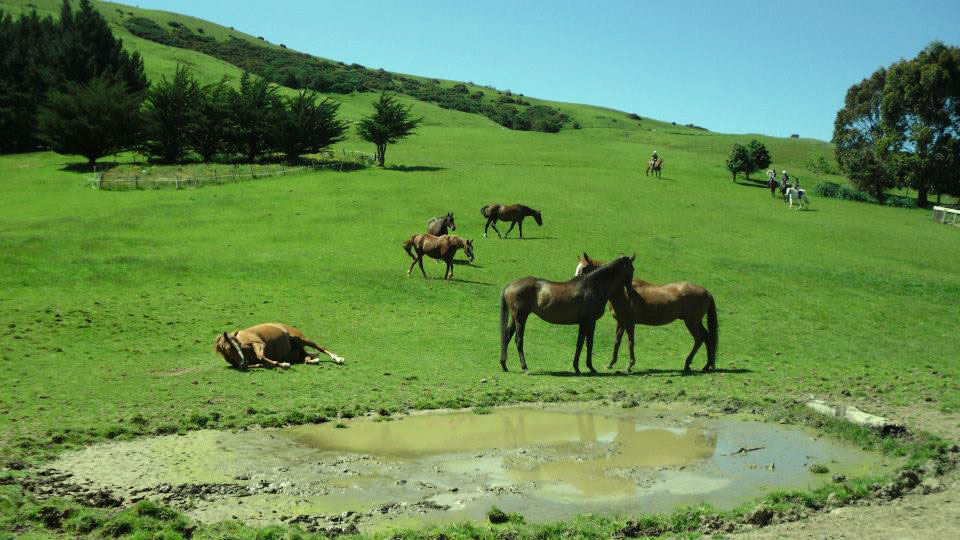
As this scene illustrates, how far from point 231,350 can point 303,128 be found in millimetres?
40406

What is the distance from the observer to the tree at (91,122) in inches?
2125

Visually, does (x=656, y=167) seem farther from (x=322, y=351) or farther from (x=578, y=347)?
(x=322, y=351)

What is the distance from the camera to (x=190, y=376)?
16.0 metres

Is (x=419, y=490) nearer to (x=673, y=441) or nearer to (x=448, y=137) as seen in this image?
(x=673, y=441)

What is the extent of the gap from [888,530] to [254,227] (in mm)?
32620

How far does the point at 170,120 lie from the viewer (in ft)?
181

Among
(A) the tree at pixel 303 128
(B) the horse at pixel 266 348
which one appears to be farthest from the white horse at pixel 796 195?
(B) the horse at pixel 266 348

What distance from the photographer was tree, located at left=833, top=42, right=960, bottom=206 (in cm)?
5756

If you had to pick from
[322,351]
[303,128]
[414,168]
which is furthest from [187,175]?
[322,351]

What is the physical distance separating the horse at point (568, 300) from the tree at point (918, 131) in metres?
48.9

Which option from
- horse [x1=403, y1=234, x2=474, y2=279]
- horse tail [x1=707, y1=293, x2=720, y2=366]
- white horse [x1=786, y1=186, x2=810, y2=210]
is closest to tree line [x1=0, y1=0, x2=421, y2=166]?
white horse [x1=786, y1=186, x2=810, y2=210]

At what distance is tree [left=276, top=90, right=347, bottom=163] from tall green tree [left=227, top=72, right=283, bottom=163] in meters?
0.68

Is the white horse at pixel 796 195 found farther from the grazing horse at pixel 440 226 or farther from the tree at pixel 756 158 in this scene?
the grazing horse at pixel 440 226

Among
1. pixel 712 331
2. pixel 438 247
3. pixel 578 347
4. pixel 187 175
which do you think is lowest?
pixel 578 347
